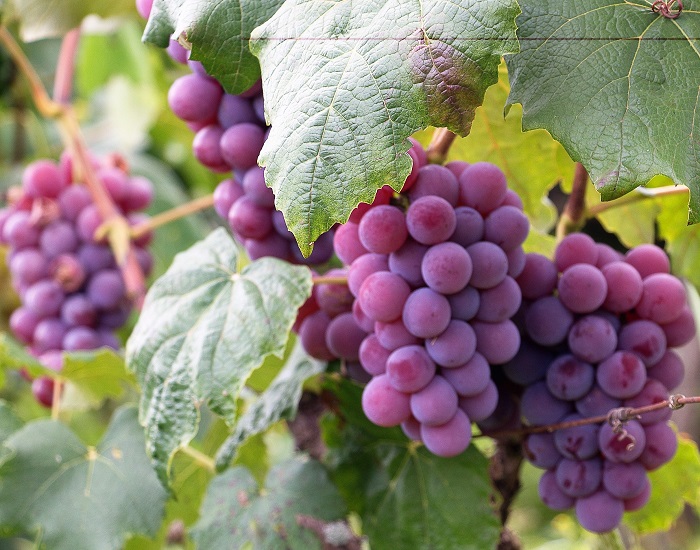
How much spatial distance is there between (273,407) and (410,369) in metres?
0.23

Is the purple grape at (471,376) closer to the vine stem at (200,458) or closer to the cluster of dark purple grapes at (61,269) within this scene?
the vine stem at (200,458)

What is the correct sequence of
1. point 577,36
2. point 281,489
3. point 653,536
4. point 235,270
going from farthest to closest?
1. point 653,536
2. point 281,489
3. point 235,270
4. point 577,36

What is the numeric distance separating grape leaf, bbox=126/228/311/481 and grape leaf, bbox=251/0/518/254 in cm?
18

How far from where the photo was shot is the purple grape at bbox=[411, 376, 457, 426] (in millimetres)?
695

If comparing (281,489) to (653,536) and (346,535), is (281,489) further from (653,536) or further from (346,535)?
(653,536)

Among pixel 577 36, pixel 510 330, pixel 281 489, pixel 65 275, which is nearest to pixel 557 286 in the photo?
pixel 510 330

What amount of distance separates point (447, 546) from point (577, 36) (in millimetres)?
535

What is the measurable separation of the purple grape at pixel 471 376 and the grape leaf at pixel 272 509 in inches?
10.7

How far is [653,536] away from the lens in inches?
56.8

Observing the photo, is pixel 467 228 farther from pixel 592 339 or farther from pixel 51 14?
pixel 51 14

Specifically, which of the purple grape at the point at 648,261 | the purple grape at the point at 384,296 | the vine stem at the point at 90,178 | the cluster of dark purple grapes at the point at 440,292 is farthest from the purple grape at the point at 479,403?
the vine stem at the point at 90,178

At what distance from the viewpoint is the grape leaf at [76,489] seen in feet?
2.94

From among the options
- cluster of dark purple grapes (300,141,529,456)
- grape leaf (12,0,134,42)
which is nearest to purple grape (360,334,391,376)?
cluster of dark purple grapes (300,141,529,456)

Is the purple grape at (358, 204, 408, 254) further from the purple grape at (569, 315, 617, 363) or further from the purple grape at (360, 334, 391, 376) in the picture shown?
the purple grape at (569, 315, 617, 363)
